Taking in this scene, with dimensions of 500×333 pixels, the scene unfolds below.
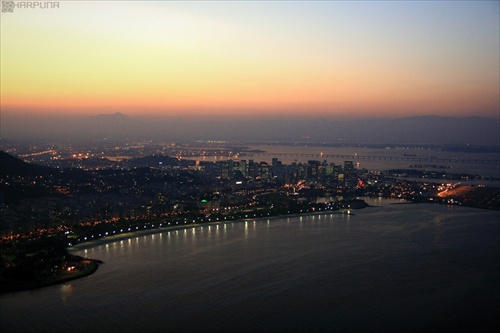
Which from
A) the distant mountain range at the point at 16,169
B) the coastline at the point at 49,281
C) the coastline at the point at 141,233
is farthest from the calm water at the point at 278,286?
the distant mountain range at the point at 16,169

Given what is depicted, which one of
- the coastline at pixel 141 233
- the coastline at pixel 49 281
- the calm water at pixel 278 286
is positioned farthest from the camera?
the coastline at pixel 141 233

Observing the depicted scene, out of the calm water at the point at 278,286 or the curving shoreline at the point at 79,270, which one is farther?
the curving shoreline at the point at 79,270

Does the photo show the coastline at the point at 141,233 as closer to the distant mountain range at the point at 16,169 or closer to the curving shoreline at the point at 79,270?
the curving shoreline at the point at 79,270

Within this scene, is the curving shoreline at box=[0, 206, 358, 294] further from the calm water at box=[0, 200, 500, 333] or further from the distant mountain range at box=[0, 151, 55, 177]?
the distant mountain range at box=[0, 151, 55, 177]

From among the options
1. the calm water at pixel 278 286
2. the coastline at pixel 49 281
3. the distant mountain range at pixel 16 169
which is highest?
the distant mountain range at pixel 16 169

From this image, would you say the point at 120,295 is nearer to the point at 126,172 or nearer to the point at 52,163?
the point at 126,172

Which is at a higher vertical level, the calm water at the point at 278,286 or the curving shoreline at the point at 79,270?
the curving shoreline at the point at 79,270

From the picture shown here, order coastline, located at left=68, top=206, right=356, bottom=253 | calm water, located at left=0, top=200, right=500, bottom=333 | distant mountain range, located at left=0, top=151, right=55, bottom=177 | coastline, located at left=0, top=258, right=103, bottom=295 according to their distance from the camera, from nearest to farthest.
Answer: calm water, located at left=0, top=200, right=500, bottom=333 → coastline, located at left=0, top=258, right=103, bottom=295 → coastline, located at left=68, top=206, right=356, bottom=253 → distant mountain range, located at left=0, top=151, right=55, bottom=177

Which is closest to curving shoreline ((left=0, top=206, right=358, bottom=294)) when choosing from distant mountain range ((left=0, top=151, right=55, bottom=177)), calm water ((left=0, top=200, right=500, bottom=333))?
calm water ((left=0, top=200, right=500, bottom=333))
